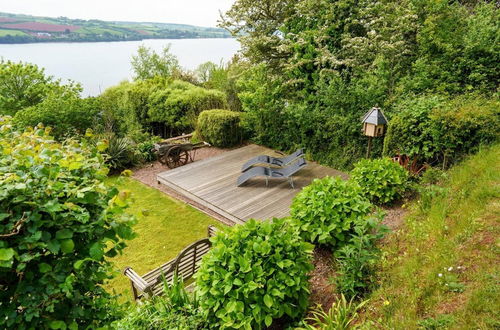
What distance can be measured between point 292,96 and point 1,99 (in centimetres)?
843

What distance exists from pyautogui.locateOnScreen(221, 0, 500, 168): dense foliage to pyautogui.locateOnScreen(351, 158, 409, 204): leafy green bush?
81.0 inches

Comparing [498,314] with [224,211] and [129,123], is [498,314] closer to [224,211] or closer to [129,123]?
[224,211]

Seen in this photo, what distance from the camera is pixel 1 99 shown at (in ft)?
28.4

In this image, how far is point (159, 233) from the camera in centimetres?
577

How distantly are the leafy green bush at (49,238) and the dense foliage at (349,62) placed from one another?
6.54m

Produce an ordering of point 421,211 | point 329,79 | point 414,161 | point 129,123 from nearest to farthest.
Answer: point 421,211
point 414,161
point 329,79
point 129,123

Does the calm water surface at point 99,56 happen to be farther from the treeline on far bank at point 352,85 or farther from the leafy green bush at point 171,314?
the leafy green bush at point 171,314

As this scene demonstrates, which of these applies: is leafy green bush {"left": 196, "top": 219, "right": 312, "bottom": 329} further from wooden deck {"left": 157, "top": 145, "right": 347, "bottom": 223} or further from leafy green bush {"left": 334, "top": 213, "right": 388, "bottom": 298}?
wooden deck {"left": 157, "top": 145, "right": 347, "bottom": 223}

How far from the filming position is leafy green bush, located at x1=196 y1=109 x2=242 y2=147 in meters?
9.27

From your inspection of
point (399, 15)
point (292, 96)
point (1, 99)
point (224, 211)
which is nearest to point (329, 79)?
point (292, 96)

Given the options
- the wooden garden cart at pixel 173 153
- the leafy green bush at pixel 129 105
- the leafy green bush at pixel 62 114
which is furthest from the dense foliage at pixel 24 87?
the wooden garden cart at pixel 173 153

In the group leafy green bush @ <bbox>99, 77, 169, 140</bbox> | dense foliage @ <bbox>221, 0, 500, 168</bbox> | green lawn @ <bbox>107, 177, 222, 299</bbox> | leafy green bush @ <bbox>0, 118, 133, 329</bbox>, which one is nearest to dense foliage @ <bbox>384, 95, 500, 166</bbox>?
dense foliage @ <bbox>221, 0, 500, 168</bbox>

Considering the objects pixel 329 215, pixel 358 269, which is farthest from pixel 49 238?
pixel 329 215

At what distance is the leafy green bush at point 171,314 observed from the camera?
271 centimetres
